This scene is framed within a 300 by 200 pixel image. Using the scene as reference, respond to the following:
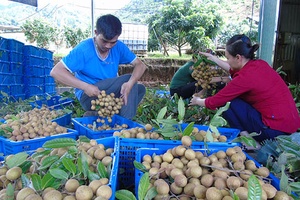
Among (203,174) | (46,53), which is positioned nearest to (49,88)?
(46,53)

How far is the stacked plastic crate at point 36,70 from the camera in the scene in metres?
4.38

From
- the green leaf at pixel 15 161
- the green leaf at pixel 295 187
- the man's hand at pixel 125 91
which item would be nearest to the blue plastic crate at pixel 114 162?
the green leaf at pixel 15 161

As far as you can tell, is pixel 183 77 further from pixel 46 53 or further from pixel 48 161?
pixel 46 53

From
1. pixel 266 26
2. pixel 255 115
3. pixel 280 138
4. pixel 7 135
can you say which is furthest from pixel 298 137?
pixel 266 26

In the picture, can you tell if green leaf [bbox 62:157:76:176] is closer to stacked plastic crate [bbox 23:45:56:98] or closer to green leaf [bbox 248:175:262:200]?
green leaf [bbox 248:175:262:200]

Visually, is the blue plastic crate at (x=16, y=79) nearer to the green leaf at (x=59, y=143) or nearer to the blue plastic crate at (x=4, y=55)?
the blue plastic crate at (x=4, y=55)

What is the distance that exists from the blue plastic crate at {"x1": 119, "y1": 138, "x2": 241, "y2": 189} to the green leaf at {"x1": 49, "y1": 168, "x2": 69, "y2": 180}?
39 centimetres

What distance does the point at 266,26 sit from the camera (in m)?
4.86

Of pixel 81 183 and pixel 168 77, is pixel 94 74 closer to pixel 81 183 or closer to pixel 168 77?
pixel 81 183

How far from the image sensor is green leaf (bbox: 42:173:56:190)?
899mm

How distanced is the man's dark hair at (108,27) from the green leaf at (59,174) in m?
1.29

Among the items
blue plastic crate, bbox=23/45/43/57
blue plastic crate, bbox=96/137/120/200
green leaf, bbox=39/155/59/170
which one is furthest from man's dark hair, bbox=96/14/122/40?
blue plastic crate, bbox=23/45/43/57

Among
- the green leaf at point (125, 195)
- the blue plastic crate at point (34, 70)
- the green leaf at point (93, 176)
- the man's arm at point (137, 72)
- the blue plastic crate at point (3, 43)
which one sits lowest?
the green leaf at point (125, 195)

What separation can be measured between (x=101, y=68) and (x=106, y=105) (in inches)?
18.4
